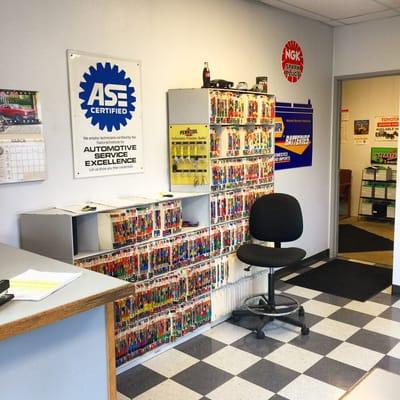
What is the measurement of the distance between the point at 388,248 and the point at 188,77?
3.75 m

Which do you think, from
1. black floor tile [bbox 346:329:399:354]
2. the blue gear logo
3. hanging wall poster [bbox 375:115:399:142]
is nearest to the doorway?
hanging wall poster [bbox 375:115:399:142]

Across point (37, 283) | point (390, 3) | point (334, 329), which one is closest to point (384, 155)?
point (390, 3)

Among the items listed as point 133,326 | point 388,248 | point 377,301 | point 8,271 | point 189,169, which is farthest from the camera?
point 388,248

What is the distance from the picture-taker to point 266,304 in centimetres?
373

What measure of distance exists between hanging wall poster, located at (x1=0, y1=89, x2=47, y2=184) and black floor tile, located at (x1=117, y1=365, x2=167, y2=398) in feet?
4.47

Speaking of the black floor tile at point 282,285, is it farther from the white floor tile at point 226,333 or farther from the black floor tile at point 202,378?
the black floor tile at point 202,378

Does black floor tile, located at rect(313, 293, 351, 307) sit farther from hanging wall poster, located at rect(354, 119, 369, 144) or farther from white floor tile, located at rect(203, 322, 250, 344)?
hanging wall poster, located at rect(354, 119, 369, 144)

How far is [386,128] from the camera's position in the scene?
7.34 meters

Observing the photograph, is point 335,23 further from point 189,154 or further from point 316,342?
point 316,342

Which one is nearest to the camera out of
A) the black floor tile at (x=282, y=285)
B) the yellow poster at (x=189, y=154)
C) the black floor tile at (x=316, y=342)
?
the black floor tile at (x=316, y=342)

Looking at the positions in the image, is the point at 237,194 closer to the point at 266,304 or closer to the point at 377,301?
the point at 266,304

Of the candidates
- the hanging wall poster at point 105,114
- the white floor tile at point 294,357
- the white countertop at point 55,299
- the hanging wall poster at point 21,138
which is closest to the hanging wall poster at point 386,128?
the white floor tile at point 294,357

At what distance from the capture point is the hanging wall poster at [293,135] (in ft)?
15.2

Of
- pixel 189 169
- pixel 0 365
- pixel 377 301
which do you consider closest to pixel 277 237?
pixel 189 169
